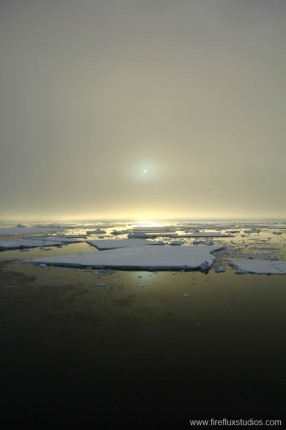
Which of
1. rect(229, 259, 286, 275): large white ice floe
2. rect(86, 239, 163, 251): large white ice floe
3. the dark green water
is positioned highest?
rect(86, 239, 163, 251): large white ice floe

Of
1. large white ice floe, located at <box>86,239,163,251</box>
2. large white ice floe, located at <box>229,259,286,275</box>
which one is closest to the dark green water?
large white ice floe, located at <box>229,259,286,275</box>

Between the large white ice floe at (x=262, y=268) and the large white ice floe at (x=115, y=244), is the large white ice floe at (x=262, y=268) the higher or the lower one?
the lower one

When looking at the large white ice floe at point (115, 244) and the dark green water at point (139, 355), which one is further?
the large white ice floe at point (115, 244)

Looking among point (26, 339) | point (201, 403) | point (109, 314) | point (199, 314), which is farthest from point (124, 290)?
point (201, 403)

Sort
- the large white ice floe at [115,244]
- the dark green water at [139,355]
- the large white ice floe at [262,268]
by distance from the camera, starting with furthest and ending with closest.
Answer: the large white ice floe at [115,244], the large white ice floe at [262,268], the dark green water at [139,355]

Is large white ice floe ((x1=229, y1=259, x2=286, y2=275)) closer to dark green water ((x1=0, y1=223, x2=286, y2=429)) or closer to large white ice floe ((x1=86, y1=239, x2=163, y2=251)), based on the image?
dark green water ((x1=0, y1=223, x2=286, y2=429))

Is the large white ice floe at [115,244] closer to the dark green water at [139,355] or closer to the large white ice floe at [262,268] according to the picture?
the large white ice floe at [262,268]

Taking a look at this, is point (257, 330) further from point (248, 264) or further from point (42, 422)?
point (248, 264)

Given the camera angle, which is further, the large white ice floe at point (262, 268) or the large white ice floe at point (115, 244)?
the large white ice floe at point (115, 244)

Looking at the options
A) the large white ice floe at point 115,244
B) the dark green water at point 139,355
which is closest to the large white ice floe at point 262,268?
the dark green water at point 139,355

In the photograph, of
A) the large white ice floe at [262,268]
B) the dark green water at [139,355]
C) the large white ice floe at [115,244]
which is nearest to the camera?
the dark green water at [139,355]

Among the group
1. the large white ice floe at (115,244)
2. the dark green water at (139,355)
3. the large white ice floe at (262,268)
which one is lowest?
the dark green water at (139,355)
